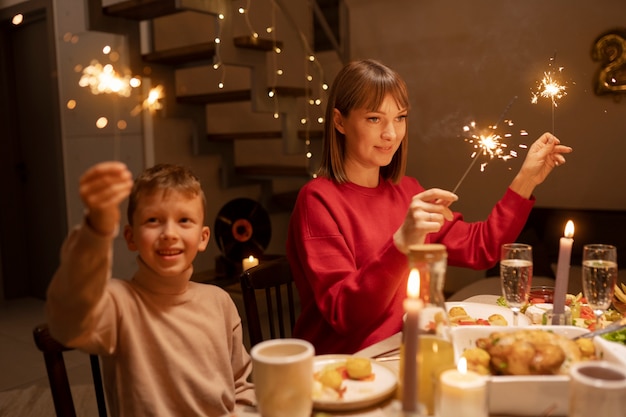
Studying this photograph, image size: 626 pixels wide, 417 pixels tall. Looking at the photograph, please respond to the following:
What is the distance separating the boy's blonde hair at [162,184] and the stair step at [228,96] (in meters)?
2.46

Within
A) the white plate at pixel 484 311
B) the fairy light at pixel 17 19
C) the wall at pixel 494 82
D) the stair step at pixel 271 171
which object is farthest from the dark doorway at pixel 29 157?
the white plate at pixel 484 311

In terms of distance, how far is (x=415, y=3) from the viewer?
3.81 meters

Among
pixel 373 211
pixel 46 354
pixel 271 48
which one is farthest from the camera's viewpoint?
pixel 271 48

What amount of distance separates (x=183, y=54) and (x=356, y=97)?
2291 millimetres

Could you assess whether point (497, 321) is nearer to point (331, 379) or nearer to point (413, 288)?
point (331, 379)

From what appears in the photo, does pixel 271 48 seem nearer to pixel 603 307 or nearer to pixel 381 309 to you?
pixel 381 309

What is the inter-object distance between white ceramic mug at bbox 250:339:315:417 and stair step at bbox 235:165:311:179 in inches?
111

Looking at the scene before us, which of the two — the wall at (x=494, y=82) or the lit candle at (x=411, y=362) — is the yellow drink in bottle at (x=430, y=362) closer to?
the lit candle at (x=411, y=362)

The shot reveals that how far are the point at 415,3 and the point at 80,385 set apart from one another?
2.98 meters

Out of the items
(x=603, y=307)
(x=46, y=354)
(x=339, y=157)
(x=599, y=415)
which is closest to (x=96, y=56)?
(x=339, y=157)

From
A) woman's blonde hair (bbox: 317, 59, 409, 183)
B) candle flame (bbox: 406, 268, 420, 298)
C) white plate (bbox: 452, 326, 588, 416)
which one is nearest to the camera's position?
candle flame (bbox: 406, 268, 420, 298)

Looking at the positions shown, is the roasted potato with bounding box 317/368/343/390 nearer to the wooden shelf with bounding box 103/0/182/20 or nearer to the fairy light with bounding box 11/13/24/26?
the wooden shelf with bounding box 103/0/182/20

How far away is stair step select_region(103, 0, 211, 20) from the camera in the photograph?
320 cm

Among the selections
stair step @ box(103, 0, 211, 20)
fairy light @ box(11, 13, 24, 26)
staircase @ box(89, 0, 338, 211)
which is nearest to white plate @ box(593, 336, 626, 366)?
staircase @ box(89, 0, 338, 211)
